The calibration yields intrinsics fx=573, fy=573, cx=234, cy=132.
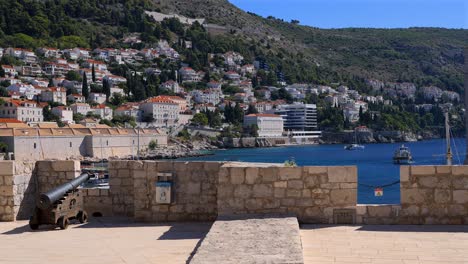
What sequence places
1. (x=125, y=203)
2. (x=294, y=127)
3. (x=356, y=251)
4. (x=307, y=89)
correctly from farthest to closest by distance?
(x=307, y=89), (x=294, y=127), (x=125, y=203), (x=356, y=251)

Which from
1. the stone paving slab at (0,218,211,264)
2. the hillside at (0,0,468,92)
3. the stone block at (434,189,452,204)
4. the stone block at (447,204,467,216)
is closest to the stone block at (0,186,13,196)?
the stone paving slab at (0,218,211,264)

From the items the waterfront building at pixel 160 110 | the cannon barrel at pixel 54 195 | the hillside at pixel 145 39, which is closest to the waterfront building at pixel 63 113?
the waterfront building at pixel 160 110

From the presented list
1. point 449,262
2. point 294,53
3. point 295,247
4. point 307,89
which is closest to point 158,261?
point 295,247

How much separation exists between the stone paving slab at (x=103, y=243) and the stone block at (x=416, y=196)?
2287mm

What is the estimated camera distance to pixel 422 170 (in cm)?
650

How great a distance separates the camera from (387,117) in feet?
463

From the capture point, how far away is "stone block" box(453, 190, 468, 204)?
6.36 m

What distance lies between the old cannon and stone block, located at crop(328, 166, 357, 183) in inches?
130

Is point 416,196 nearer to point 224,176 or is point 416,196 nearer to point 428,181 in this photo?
point 428,181

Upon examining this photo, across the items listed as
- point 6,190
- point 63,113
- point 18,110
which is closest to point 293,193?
point 6,190

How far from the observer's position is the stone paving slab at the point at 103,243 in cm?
538

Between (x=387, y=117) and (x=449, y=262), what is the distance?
463 feet

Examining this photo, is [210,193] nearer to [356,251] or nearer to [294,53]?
[356,251]

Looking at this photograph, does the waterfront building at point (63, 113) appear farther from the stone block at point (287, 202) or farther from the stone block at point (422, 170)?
the stone block at point (422, 170)
